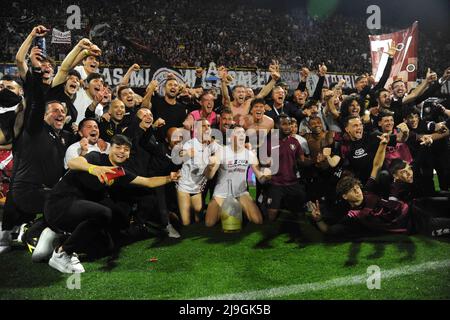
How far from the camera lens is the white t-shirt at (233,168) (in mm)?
4809

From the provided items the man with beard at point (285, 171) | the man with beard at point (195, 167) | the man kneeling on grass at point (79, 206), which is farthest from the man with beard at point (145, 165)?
the man with beard at point (285, 171)

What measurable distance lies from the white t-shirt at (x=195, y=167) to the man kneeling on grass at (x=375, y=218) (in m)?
1.42

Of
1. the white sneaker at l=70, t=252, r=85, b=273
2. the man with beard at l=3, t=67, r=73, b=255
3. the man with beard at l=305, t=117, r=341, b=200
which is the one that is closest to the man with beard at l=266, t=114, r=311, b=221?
the man with beard at l=305, t=117, r=341, b=200

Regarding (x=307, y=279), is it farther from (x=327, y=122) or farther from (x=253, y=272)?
(x=327, y=122)

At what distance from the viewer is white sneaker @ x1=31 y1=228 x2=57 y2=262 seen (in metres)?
3.75

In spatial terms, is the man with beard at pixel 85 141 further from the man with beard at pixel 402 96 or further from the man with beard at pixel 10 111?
the man with beard at pixel 402 96

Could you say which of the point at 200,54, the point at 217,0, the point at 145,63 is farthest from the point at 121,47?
the point at 217,0

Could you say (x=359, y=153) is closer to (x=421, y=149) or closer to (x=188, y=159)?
(x=421, y=149)

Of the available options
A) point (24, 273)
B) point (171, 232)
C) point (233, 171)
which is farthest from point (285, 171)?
point (24, 273)

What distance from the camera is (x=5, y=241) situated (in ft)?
13.4

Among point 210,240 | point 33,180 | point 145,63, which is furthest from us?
point 145,63

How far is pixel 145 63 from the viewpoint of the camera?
12609 millimetres

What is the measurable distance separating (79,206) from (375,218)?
9.62ft

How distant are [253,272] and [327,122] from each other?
9.36ft
